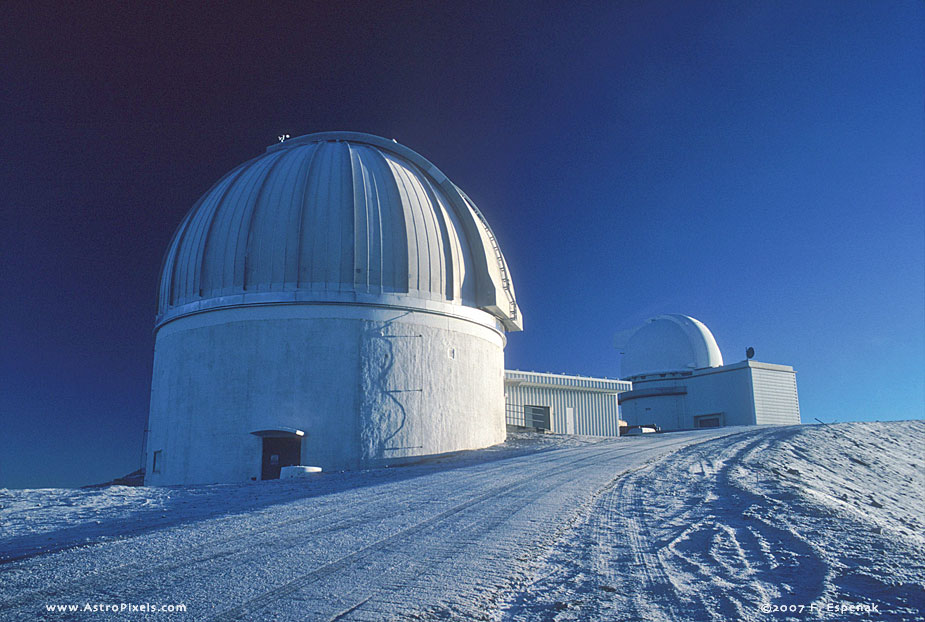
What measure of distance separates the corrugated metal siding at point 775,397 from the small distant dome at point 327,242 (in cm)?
Answer: 1899

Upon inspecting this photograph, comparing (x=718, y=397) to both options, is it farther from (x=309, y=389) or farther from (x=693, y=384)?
(x=309, y=389)

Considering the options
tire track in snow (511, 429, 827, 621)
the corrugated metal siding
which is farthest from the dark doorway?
the corrugated metal siding

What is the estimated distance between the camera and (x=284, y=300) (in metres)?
15.3

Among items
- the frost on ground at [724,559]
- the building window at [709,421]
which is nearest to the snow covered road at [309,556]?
the frost on ground at [724,559]

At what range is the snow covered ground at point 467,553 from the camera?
10.4 feet

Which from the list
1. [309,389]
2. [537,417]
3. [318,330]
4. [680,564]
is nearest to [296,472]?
[309,389]

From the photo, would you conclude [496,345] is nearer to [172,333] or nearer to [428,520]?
[172,333]

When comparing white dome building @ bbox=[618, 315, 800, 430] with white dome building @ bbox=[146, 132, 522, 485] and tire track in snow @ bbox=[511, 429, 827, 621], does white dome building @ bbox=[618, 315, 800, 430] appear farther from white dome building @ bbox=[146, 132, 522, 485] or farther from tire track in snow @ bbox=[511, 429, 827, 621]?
tire track in snow @ bbox=[511, 429, 827, 621]

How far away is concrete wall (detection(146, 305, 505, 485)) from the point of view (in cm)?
1488

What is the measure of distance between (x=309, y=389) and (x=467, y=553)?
11354mm

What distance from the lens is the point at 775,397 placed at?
31812mm

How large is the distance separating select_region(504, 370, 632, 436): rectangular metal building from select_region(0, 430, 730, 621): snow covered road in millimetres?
15474

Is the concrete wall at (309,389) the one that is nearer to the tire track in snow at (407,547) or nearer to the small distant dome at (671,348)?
the tire track in snow at (407,547)

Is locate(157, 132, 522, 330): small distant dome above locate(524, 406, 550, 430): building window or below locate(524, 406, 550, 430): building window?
above
